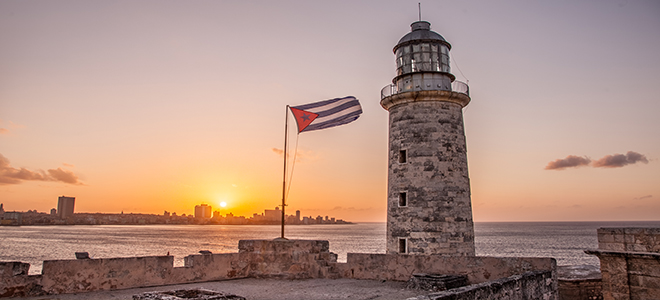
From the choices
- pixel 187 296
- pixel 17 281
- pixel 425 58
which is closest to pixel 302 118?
pixel 187 296

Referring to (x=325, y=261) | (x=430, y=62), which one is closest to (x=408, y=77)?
(x=430, y=62)

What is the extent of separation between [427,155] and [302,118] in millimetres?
5986

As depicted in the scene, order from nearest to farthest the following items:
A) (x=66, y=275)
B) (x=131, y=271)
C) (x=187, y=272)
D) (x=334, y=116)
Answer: (x=66, y=275) < (x=131, y=271) < (x=187, y=272) < (x=334, y=116)

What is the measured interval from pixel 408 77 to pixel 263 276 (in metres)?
10.3

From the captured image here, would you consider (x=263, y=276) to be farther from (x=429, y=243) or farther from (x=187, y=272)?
(x=429, y=243)

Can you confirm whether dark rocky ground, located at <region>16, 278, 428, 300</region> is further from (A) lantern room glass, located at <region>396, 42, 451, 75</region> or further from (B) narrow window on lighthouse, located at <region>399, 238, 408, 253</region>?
(A) lantern room glass, located at <region>396, 42, 451, 75</region>

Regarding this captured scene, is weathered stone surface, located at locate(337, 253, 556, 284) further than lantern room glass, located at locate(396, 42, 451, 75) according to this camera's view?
No

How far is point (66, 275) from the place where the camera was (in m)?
8.19

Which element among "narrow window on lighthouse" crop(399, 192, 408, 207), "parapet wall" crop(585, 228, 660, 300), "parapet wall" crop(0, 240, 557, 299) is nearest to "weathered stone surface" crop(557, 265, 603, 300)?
"narrow window on lighthouse" crop(399, 192, 408, 207)

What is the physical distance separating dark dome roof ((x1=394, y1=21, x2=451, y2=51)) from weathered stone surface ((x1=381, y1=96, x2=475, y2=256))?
2.46 meters

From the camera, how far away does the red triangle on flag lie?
12602 millimetres

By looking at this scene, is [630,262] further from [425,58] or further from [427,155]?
[425,58]

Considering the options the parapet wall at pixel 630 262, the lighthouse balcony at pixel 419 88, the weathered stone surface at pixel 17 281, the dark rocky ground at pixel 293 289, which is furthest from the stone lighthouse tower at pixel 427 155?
the weathered stone surface at pixel 17 281

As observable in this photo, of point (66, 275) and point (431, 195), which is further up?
point (431, 195)
